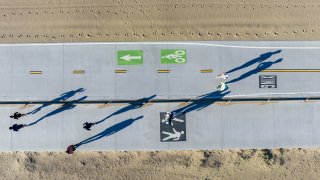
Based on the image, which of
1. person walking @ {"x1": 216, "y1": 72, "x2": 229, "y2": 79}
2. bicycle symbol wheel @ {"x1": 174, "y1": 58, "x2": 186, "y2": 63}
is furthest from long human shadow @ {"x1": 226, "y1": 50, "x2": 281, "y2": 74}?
bicycle symbol wheel @ {"x1": 174, "y1": 58, "x2": 186, "y2": 63}

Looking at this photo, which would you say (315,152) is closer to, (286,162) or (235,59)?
(286,162)

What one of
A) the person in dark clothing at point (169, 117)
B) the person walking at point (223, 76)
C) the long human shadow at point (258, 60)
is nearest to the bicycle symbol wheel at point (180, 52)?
the person walking at point (223, 76)

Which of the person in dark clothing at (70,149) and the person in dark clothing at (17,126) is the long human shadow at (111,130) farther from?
the person in dark clothing at (17,126)

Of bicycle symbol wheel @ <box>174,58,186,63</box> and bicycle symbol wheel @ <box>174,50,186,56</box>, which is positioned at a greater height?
bicycle symbol wheel @ <box>174,50,186,56</box>

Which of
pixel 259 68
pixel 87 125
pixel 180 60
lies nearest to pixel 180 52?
pixel 180 60

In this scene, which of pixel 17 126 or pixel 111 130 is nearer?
pixel 17 126

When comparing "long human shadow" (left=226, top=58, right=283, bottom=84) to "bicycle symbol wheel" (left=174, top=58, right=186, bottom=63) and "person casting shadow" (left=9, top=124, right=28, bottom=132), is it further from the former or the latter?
"person casting shadow" (left=9, top=124, right=28, bottom=132)

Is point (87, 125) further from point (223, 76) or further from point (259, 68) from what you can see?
point (259, 68)
